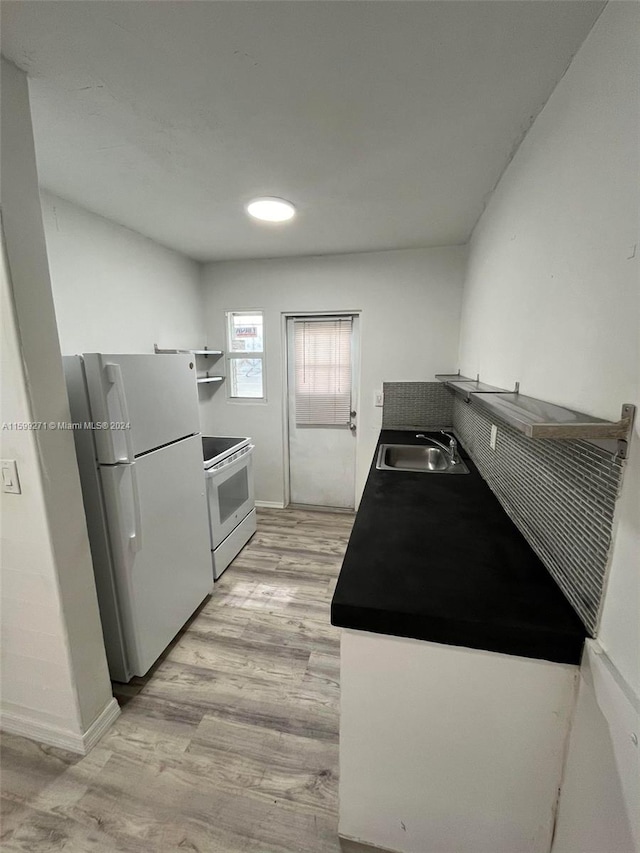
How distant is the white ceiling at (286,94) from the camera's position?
896mm

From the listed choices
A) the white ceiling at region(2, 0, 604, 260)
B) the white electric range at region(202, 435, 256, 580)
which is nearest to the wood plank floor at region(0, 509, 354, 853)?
the white electric range at region(202, 435, 256, 580)

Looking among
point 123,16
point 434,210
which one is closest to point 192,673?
point 123,16

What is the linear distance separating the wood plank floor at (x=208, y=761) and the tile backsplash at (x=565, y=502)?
3.89ft

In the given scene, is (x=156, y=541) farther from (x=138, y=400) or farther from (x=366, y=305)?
(x=366, y=305)

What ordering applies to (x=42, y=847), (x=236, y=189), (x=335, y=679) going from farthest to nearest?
(x=236, y=189) → (x=335, y=679) → (x=42, y=847)

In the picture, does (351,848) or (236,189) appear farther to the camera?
(236,189)

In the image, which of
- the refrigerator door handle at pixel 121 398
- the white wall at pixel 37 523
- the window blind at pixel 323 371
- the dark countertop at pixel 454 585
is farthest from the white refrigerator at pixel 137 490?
the window blind at pixel 323 371

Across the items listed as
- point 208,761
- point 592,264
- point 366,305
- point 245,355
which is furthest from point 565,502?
point 245,355

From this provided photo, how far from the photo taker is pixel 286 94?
1161 mm

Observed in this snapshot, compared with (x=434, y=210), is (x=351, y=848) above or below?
below

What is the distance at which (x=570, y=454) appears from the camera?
907mm

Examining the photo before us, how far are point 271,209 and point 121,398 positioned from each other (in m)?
1.49

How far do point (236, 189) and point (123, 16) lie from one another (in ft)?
3.15

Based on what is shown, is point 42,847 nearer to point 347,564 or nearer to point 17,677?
point 17,677
